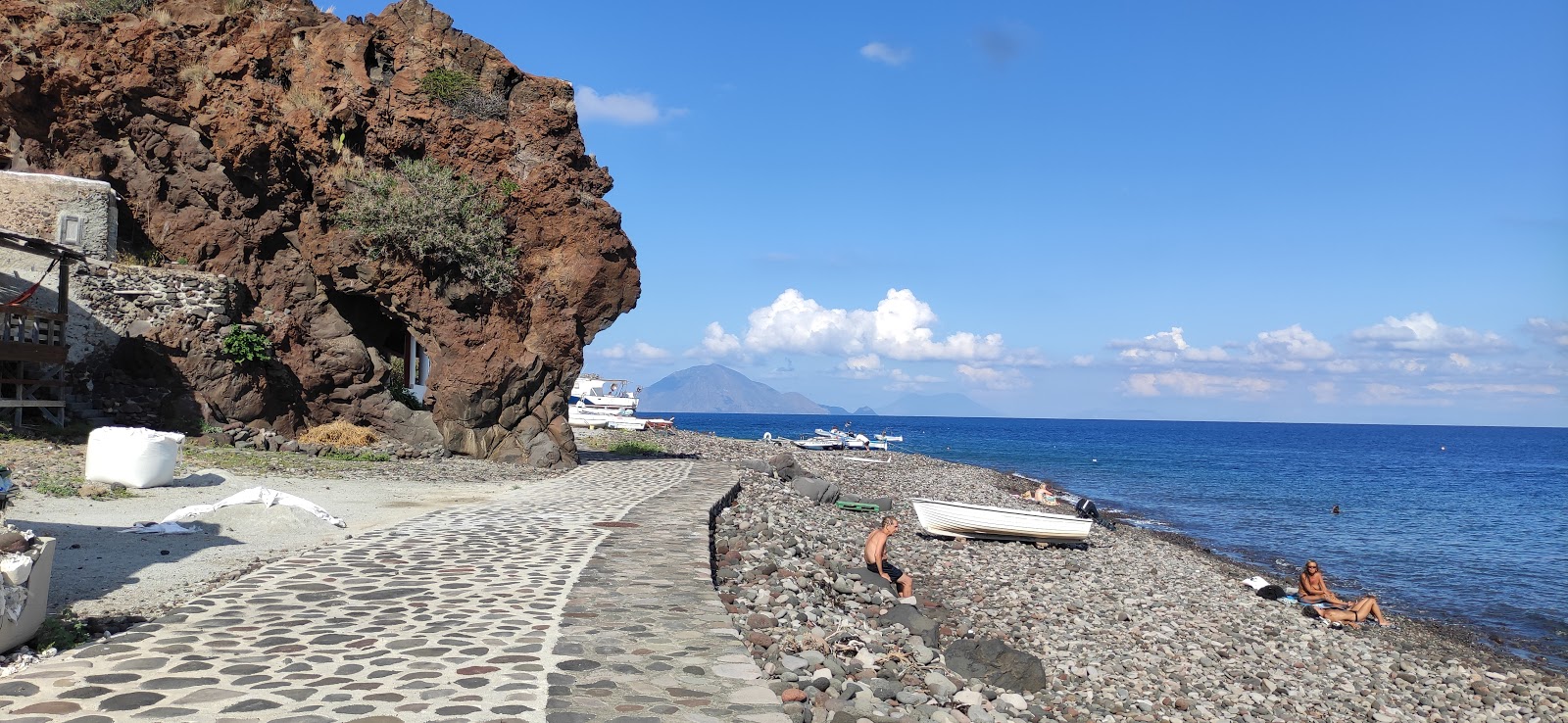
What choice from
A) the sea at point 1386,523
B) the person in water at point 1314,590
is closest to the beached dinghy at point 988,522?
the person in water at point 1314,590

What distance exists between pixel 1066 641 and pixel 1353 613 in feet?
24.4

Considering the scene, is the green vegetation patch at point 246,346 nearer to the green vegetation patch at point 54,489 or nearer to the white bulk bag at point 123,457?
the white bulk bag at point 123,457

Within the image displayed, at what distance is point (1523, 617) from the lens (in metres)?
18.8

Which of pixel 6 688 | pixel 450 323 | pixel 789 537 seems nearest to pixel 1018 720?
pixel 789 537

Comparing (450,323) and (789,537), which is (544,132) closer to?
(450,323)

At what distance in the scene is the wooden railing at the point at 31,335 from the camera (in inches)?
624

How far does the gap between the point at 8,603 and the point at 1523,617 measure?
2425cm

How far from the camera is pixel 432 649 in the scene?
604 centimetres

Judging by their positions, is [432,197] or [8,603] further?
[432,197]

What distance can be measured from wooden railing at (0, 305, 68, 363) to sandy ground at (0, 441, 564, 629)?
1.90m

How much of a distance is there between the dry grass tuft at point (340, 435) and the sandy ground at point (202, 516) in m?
1.67

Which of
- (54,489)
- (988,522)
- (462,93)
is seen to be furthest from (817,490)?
(54,489)

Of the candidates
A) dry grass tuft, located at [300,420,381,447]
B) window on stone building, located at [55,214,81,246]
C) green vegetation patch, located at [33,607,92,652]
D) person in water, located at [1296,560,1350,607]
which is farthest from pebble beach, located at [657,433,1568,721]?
window on stone building, located at [55,214,81,246]

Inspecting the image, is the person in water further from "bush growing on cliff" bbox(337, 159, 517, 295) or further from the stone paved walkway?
"bush growing on cliff" bbox(337, 159, 517, 295)
